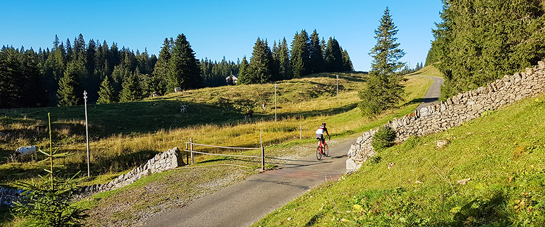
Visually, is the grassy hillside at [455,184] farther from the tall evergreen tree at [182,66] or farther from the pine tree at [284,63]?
the pine tree at [284,63]

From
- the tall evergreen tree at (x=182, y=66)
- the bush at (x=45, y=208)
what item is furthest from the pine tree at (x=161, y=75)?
the bush at (x=45, y=208)

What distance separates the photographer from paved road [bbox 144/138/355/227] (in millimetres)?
9227

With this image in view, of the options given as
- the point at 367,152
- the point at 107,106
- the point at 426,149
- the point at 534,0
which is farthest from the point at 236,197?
the point at 107,106

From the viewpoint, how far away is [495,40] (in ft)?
52.8

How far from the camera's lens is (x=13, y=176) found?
1817cm

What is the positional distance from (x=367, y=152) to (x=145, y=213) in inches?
355

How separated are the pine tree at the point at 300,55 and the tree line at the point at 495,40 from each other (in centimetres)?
7694

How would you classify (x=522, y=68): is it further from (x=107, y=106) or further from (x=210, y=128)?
(x=107, y=106)

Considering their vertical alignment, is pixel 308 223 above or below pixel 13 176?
above

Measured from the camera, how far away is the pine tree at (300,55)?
98.2 meters

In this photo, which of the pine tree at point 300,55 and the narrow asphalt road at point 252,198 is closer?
the narrow asphalt road at point 252,198

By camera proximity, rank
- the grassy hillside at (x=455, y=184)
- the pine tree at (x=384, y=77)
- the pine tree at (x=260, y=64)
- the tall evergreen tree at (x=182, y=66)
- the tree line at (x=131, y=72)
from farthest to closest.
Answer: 1. the pine tree at (x=260, y=64)
2. the tall evergreen tree at (x=182, y=66)
3. the tree line at (x=131, y=72)
4. the pine tree at (x=384, y=77)
5. the grassy hillside at (x=455, y=184)

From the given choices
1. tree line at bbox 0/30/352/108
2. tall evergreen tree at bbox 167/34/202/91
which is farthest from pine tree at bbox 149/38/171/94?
tall evergreen tree at bbox 167/34/202/91

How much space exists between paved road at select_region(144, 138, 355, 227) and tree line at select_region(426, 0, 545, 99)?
35.5ft
